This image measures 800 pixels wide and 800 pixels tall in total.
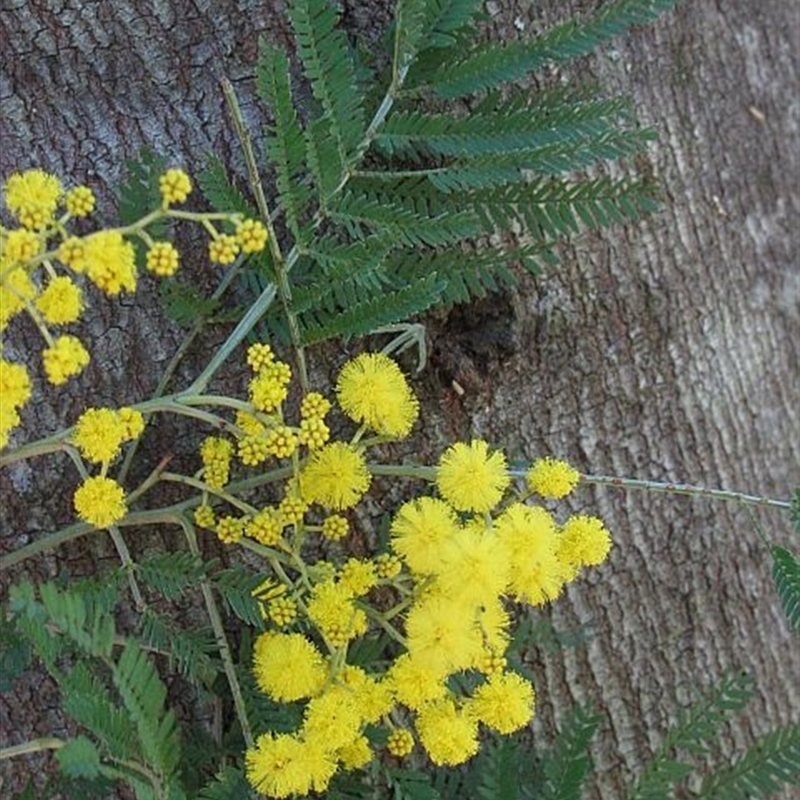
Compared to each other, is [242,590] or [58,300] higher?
[58,300]

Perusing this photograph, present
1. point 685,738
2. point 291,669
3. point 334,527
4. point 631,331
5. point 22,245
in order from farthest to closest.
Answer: point 631,331, point 685,738, point 334,527, point 291,669, point 22,245

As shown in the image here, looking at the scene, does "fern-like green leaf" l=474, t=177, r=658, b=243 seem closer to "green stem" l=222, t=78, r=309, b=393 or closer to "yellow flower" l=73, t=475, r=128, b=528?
"green stem" l=222, t=78, r=309, b=393

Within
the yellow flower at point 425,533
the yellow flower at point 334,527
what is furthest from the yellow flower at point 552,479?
the yellow flower at point 334,527

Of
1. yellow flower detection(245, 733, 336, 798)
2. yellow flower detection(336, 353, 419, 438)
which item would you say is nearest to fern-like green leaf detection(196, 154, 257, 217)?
yellow flower detection(336, 353, 419, 438)

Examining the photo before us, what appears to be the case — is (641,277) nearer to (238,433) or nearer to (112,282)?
(238,433)

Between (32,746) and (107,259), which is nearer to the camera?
(107,259)

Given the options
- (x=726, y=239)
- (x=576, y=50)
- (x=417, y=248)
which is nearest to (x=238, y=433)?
(x=417, y=248)

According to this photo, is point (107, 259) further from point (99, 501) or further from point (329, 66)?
point (329, 66)

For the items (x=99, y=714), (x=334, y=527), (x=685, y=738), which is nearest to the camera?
(x=99, y=714)

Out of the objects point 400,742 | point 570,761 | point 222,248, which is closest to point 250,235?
point 222,248
